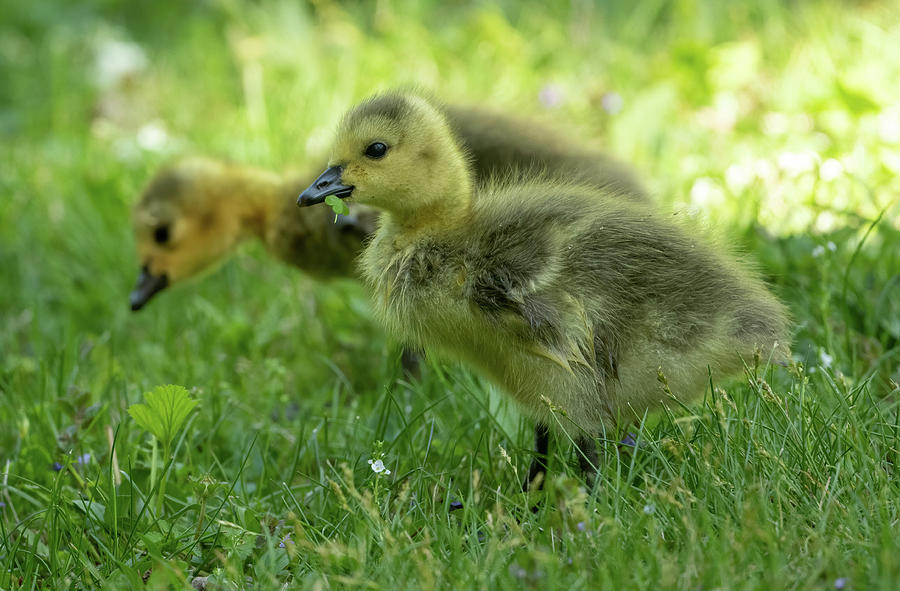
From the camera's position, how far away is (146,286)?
423cm

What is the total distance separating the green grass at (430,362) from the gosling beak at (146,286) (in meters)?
0.14

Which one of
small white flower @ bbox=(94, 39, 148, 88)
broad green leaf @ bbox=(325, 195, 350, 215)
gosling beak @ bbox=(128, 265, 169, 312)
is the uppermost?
broad green leaf @ bbox=(325, 195, 350, 215)

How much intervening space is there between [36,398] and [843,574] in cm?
243

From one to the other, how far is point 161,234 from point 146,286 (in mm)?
220

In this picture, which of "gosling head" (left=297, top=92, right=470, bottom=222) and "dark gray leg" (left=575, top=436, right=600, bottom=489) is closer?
"dark gray leg" (left=575, top=436, right=600, bottom=489)

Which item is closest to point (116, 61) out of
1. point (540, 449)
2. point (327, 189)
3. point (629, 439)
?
point (327, 189)

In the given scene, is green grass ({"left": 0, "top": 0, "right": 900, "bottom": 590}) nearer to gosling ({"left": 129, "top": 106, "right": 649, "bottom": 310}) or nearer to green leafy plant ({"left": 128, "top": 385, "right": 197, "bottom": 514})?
green leafy plant ({"left": 128, "top": 385, "right": 197, "bottom": 514})

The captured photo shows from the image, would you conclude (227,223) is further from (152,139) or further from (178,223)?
(152,139)

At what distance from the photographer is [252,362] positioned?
3.49 meters

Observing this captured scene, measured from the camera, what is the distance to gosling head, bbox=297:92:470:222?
8.22 feet

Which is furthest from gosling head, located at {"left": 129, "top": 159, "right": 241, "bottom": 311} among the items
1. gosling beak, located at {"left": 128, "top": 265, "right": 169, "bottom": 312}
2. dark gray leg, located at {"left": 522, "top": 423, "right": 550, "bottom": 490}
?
dark gray leg, located at {"left": 522, "top": 423, "right": 550, "bottom": 490}

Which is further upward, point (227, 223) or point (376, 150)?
point (376, 150)

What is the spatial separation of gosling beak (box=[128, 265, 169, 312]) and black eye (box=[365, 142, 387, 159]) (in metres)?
1.92

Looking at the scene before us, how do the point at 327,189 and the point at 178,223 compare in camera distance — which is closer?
the point at 327,189
